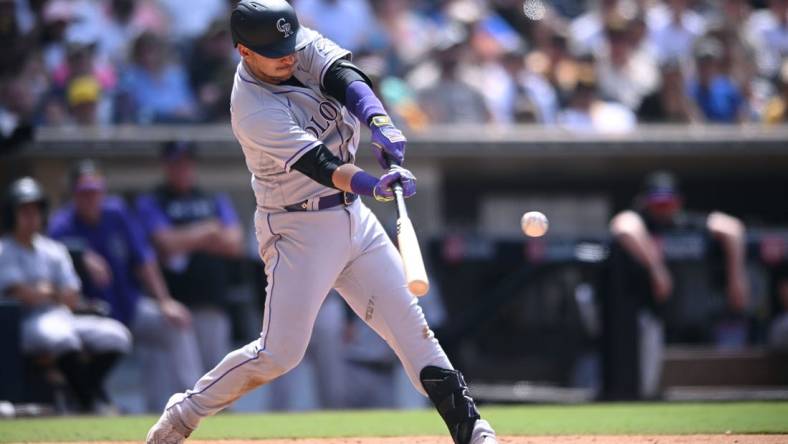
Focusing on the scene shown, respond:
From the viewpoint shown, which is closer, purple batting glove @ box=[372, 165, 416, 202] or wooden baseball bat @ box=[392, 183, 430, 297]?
wooden baseball bat @ box=[392, 183, 430, 297]

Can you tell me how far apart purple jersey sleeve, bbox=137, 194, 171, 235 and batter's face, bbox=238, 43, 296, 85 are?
12.8 ft

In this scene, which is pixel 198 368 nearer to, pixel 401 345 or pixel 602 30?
pixel 401 345

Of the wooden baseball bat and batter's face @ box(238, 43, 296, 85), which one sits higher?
batter's face @ box(238, 43, 296, 85)

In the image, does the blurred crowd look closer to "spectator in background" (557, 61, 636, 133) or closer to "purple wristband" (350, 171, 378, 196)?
"spectator in background" (557, 61, 636, 133)

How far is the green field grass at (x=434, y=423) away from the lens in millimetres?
5809

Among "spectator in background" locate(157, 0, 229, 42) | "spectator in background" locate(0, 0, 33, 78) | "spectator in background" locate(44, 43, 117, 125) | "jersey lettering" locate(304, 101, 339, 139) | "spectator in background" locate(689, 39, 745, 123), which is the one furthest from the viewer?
"spectator in background" locate(689, 39, 745, 123)

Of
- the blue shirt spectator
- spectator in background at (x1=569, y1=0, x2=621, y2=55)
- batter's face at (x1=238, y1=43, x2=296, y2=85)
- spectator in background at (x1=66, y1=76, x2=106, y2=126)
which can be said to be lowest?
the blue shirt spectator

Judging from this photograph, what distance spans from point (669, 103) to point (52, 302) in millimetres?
4998

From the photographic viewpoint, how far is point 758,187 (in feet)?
33.2

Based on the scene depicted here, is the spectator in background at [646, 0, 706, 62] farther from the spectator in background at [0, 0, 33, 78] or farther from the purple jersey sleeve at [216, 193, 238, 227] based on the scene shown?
the spectator in background at [0, 0, 33, 78]

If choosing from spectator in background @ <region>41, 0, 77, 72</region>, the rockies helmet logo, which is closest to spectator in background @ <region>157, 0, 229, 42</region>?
spectator in background @ <region>41, 0, 77, 72</region>

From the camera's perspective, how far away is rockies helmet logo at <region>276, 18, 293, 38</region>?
4371mm

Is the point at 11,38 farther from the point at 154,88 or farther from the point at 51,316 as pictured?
the point at 51,316

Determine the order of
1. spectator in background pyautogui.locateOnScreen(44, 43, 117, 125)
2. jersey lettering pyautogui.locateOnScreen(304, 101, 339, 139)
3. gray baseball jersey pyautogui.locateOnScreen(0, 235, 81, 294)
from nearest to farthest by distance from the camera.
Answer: jersey lettering pyautogui.locateOnScreen(304, 101, 339, 139) → gray baseball jersey pyautogui.locateOnScreen(0, 235, 81, 294) → spectator in background pyautogui.locateOnScreen(44, 43, 117, 125)
